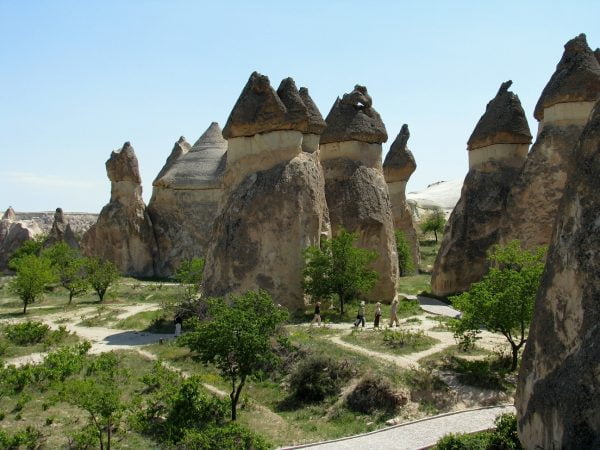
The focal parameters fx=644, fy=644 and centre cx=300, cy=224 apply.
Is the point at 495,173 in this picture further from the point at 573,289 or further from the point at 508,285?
the point at 573,289

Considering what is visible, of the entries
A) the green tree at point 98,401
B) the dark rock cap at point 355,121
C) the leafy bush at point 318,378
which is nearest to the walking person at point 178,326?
the leafy bush at point 318,378

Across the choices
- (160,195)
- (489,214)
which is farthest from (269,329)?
(160,195)

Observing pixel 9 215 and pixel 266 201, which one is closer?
pixel 266 201

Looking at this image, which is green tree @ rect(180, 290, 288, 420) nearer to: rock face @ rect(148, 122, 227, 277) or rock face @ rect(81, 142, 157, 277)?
rock face @ rect(81, 142, 157, 277)

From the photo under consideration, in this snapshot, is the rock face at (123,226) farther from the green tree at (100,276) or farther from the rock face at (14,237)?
the rock face at (14,237)

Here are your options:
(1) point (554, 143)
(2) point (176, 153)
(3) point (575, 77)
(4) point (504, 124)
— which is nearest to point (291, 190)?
(1) point (554, 143)

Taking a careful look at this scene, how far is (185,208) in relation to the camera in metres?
30.6

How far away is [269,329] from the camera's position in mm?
10352

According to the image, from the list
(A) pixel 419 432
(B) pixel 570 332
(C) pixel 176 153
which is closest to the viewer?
(B) pixel 570 332

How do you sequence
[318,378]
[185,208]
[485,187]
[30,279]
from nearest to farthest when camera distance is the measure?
1. [318,378]
2. [30,279]
3. [485,187]
4. [185,208]

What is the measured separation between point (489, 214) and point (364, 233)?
170 inches

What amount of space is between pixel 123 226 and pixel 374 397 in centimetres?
2138

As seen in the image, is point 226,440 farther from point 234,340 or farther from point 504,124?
point 504,124

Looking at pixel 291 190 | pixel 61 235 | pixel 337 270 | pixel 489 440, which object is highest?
pixel 291 190
